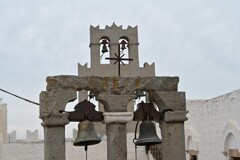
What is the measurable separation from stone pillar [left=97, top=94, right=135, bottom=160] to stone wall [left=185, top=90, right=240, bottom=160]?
485cm

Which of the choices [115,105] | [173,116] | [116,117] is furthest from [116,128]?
[173,116]

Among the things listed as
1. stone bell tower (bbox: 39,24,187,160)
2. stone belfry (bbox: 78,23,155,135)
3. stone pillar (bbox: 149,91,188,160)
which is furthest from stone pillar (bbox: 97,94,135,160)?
stone belfry (bbox: 78,23,155,135)

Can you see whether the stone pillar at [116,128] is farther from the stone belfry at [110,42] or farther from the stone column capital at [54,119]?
the stone belfry at [110,42]

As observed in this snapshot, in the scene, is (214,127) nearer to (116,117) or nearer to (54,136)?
(116,117)

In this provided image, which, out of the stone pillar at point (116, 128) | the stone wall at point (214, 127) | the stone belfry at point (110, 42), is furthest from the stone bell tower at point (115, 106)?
the stone belfry at point (110, 42)

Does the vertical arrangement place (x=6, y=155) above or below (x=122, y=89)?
below

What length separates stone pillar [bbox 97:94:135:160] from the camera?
17.7 feet

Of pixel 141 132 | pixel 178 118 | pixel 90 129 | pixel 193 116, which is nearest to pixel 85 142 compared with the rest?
pixel 90 129

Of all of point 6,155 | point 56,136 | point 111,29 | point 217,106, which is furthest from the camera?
point 111,29

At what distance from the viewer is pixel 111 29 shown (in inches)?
794

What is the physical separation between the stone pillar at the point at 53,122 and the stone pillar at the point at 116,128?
509 mm

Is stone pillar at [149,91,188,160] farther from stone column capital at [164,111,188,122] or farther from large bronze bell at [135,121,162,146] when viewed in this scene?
large bronze bell at [135,121,162,146]

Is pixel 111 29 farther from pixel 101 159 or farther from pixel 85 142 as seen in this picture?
pixel 85 142

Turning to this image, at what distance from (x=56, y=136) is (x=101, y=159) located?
35.6 feet
